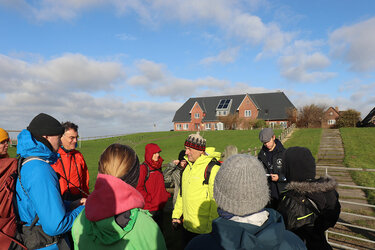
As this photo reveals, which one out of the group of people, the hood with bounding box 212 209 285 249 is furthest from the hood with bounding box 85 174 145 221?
the hood with bounding box 212 209 285 249

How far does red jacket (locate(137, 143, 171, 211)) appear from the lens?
4156 mm

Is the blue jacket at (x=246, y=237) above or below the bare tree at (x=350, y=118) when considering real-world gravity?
below

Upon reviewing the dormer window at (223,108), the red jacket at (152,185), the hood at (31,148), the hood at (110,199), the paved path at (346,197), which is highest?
the dormer window at (223,108)

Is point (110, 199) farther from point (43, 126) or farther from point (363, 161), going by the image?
point (363, 161)

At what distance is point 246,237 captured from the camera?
1236 mm

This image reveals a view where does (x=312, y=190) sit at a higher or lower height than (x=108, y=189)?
lower

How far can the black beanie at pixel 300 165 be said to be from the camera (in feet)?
8.03

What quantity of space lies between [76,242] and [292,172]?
218cm

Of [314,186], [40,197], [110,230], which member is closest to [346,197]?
[314,186]

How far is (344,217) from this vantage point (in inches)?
250

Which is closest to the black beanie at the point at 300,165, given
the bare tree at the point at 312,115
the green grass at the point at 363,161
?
the green grass at the point at 363,161

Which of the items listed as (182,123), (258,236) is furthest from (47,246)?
(182,123)

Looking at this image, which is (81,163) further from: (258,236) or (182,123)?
(182,123)

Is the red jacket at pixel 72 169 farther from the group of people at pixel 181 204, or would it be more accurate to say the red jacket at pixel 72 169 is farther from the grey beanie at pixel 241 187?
the grey beanie at pixel 241 187
